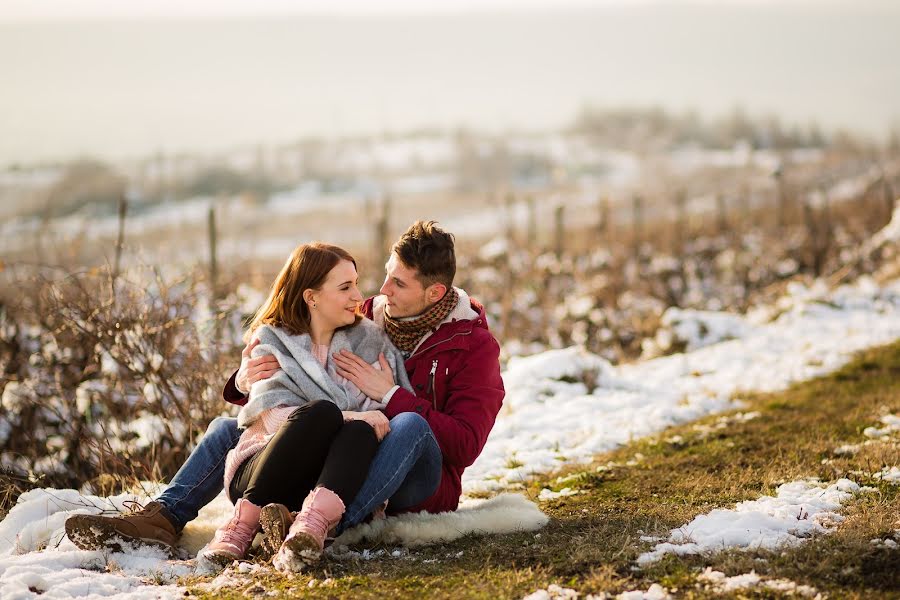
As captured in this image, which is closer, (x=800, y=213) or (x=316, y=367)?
(x=316, y=367)

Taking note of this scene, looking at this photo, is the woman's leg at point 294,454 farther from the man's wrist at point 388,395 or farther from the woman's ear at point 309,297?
the woman's ear at point 309,297

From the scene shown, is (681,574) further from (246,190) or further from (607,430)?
(246,190)

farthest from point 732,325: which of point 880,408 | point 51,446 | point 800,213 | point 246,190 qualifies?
point 246,190

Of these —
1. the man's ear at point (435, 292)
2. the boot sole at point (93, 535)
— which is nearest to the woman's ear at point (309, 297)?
the man's ear at point (435, 292)

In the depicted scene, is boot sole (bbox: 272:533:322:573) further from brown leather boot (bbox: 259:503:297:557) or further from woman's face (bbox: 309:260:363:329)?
woman's face (bbox: 309:260:363:329)

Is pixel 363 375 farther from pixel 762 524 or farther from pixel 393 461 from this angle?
pixel 762 524

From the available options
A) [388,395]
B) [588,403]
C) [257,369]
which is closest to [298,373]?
[257,369]

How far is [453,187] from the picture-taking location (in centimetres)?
6450

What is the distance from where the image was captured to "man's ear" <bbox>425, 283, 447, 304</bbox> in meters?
4.16

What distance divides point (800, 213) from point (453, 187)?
126ft

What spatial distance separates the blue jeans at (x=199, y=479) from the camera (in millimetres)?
4125

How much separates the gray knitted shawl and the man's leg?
228 millimetres

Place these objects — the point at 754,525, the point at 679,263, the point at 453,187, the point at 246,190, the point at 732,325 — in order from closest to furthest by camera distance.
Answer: the point at 754,525, the point at 732,325, the point at 679,263, the point at 246,190, the point at 453,187

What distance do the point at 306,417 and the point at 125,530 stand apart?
0.93 m
